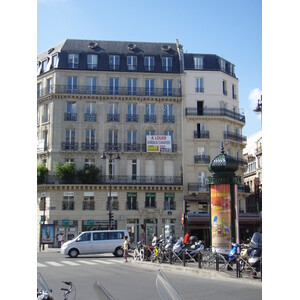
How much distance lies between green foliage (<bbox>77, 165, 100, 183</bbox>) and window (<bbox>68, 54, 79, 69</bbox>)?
861 centimetres

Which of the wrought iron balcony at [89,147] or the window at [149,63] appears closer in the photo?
the wrought iron balcony at [89,147]

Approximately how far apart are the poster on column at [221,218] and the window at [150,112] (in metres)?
23.7

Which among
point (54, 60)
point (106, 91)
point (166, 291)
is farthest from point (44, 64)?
point (166, 291)

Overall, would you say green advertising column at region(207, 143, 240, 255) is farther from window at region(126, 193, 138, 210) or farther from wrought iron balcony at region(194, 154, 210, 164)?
wrought iron balcony at region(194, 154, 210, 164)

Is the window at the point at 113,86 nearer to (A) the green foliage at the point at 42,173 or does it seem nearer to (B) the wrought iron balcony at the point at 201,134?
(B) the wrought iron balcony at the point at 201,134

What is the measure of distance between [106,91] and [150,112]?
395cm

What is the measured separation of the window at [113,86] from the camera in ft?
126

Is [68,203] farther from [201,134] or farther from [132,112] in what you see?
[201,134]

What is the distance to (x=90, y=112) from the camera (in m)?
38.2

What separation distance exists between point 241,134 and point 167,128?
7.35 m

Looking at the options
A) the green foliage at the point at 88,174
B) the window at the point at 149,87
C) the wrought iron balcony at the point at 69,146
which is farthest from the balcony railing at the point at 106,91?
the green foliage at the point at 88,174

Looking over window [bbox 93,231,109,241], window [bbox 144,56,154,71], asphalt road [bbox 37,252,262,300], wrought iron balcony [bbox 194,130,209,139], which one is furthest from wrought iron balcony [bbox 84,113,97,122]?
asphalt road [bbox 37,252,262,300]

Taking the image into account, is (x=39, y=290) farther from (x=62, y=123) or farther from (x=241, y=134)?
(x=241, y=134)
